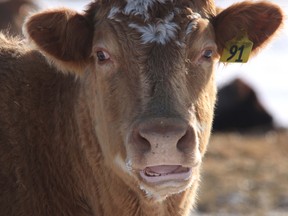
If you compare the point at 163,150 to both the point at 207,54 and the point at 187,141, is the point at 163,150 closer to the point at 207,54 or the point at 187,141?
the point at 187,141

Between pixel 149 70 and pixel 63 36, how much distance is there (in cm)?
82

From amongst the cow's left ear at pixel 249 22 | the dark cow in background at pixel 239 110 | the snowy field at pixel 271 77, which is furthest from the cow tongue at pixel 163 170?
the snowy field at pixel 271 77

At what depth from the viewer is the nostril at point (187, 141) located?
18.8ft

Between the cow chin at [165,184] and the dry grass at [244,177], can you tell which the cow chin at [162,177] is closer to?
the cow chin at [165,184]

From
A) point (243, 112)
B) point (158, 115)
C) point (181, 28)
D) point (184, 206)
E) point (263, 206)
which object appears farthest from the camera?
point (243, 112)

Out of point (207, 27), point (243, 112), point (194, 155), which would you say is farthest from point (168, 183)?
point (243, 112)

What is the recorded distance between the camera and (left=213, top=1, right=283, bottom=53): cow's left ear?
6.73 m

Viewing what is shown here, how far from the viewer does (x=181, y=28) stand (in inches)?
247

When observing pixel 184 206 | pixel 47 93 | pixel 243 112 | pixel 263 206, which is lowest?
pixel 243 112

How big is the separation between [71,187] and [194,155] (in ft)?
4.03

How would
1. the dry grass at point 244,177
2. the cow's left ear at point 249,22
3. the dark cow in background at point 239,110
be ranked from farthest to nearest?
1. the dark cow in background at point 239,110
2. the dry grass at point 244,177
3. the cow's left ear at point 249,22

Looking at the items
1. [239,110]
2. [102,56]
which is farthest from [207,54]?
[239,110]

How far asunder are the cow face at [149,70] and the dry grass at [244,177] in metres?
5.96

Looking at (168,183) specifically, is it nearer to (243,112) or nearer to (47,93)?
(47,93)
